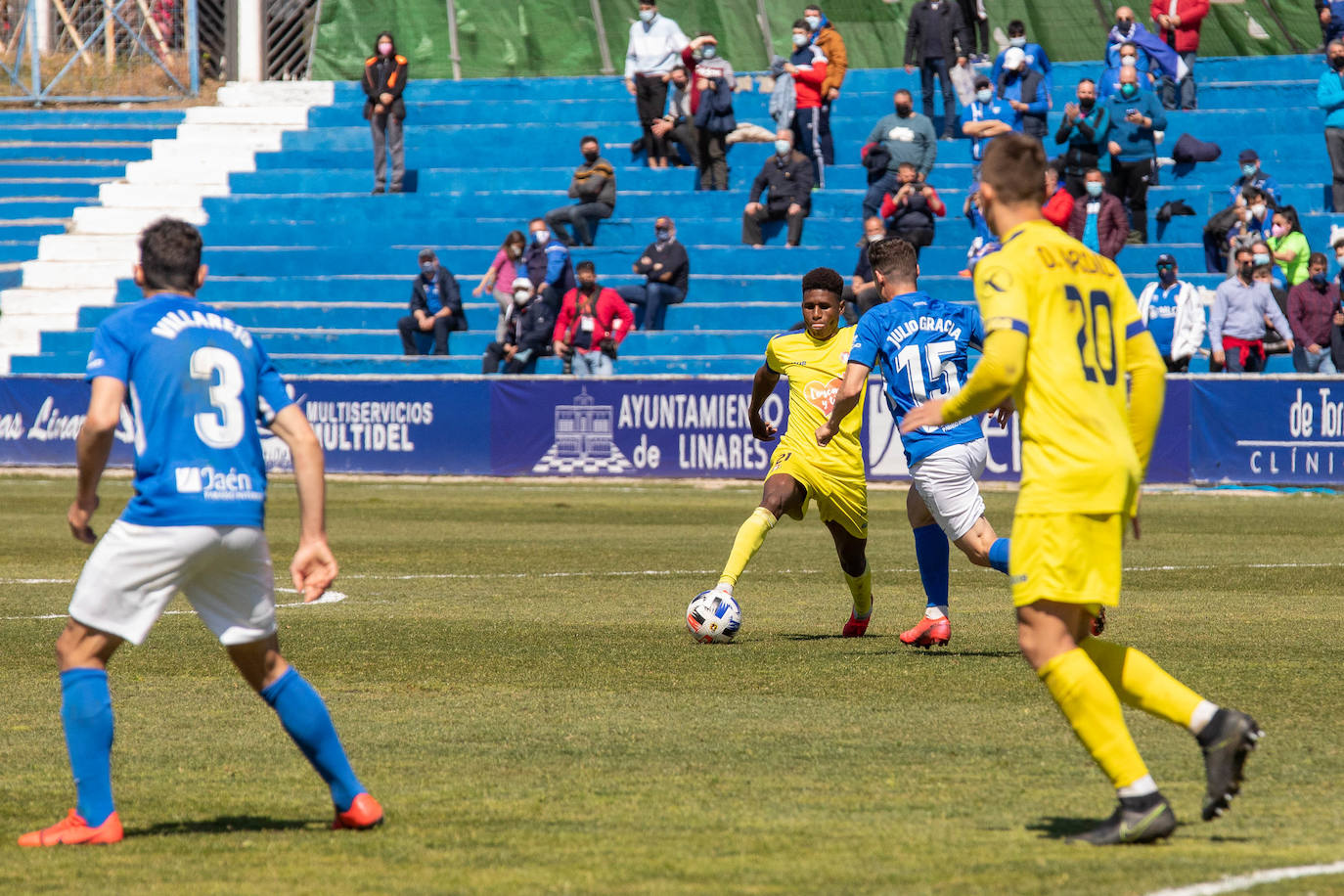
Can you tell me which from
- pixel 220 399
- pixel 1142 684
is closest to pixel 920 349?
pixel 1142 684

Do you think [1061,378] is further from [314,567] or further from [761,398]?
[761,398]

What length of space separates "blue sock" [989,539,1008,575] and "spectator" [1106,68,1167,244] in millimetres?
18794

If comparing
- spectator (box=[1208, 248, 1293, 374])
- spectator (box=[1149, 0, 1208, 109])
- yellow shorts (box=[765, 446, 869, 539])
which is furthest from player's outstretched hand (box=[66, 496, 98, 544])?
spectator (box=[1149, 0, 1208, 109])

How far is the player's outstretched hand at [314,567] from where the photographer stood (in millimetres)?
5605

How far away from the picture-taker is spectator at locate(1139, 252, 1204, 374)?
78.9ft

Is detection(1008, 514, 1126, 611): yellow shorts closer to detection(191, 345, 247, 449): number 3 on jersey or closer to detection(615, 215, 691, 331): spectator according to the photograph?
detection(191, 345, 247, 449): number 3 on jersey

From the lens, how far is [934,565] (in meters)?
10.3

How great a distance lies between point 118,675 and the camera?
936cm

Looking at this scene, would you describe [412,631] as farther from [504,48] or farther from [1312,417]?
[504,48]

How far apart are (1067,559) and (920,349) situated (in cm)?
447

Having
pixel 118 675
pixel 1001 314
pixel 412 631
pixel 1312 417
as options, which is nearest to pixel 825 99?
Result: pixel 1312 417

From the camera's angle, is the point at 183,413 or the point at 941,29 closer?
the point at 183,413

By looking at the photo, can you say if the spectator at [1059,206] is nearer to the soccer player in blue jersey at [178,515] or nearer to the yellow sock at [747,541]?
the yellow sock at [747,541]

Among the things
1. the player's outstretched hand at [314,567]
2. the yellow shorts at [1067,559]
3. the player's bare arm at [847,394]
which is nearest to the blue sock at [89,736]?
the player's outstretched hand at [314,567]
